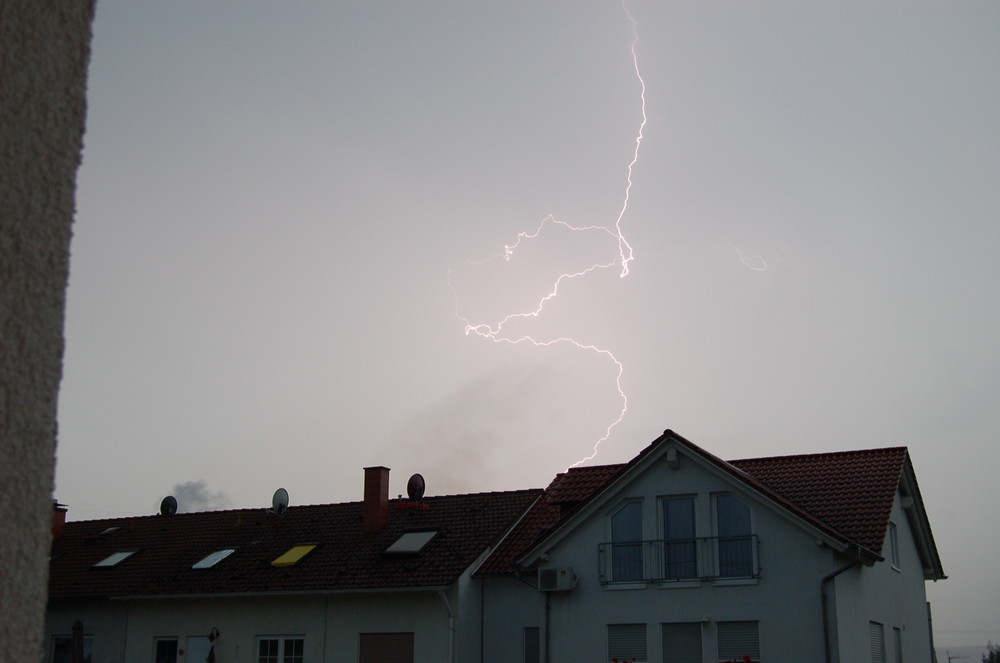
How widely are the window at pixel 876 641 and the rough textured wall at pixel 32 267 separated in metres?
24.0

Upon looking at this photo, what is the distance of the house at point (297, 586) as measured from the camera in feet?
84.5

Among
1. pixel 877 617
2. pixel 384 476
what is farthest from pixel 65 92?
pixel 384 476

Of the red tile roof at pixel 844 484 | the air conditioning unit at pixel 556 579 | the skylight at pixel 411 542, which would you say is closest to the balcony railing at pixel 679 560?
the air conditioning unit at pixel 556 579

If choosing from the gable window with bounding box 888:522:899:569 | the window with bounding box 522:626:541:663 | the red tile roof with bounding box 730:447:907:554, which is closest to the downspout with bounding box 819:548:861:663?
the red tile roof with bounding box 730:447:907:554

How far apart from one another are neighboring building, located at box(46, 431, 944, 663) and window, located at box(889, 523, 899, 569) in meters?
0.07

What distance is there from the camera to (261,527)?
105 feet

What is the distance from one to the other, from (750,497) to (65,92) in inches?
886

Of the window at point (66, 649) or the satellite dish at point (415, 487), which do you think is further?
the satellite dish at point (415, 487)

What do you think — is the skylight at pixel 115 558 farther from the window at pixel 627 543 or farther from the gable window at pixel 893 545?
the gable window at pixel 893 545

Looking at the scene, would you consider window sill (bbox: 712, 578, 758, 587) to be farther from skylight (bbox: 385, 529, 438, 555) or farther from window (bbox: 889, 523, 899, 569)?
skylight (bbox: 385, 529, 438, 555)

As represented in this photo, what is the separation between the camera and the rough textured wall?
158 centimetres

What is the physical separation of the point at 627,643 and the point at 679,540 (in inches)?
103

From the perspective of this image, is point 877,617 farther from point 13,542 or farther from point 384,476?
point 13,542

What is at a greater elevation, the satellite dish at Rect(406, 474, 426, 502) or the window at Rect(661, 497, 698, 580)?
the satellite dish at Rect(406, 474, 426, 502)
